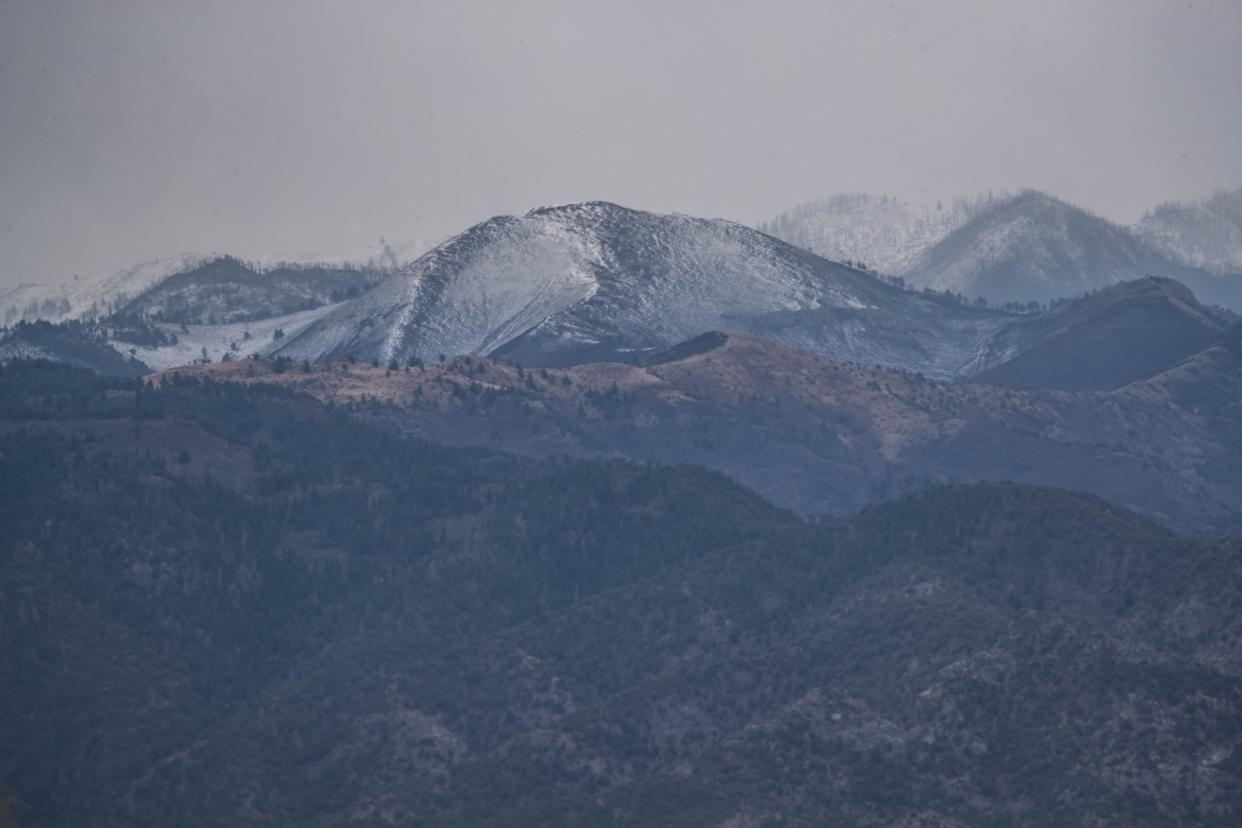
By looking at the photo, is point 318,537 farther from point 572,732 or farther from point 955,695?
point 955,695

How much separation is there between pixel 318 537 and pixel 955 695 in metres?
70.7

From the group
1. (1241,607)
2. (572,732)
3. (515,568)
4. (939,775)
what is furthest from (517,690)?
(1241,607)

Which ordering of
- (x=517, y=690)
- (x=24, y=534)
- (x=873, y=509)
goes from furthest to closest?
(x=873, y=509) → (x=24, y=534) → (x=517, y=690)

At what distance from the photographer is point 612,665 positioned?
171 meters

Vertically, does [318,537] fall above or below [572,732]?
above

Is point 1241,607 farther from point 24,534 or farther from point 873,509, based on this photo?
point 24,534

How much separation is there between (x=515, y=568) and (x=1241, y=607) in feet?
212

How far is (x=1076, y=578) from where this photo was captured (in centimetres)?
17500

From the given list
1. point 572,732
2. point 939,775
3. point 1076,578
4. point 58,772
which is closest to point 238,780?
point 58,772

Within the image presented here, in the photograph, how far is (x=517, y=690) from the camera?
166 metres

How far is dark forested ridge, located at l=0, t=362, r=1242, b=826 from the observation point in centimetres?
13988

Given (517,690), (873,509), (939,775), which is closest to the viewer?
(939,775)

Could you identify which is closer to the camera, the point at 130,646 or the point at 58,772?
the point at 58,772

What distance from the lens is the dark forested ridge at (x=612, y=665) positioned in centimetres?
13988
